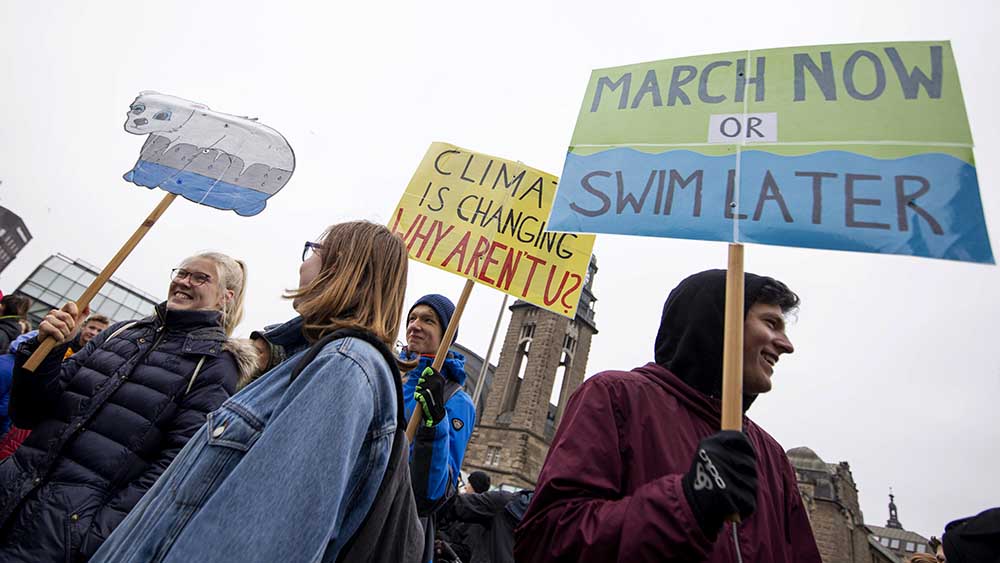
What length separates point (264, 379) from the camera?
4.28 ft

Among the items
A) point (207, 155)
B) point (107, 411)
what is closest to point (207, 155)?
point (207, 155)

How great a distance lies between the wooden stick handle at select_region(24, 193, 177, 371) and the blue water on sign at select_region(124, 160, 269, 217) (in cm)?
15

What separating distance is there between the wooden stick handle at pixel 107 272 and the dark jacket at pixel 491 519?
3.36 metres

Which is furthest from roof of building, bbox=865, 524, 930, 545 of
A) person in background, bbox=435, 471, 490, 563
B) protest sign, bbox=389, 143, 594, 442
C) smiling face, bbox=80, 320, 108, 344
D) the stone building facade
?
smiling face, bbox=80, 320, 108, 344

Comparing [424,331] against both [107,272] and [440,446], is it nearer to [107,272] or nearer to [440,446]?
[440,446]

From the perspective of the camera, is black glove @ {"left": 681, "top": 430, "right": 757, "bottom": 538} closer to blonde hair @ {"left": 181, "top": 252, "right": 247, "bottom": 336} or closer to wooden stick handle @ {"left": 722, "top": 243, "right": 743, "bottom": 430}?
wooden stick handle @ {"left": 722, "top": 243, "right": 743, "bottom": 430}

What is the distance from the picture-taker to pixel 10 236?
1826 inches

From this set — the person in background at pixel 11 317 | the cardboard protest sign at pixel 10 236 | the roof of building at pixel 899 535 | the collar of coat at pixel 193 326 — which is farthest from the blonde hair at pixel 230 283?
the roof of building at pixel 899 535

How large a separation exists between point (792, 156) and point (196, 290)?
256 centimetres

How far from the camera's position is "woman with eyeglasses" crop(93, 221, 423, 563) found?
1.04 m

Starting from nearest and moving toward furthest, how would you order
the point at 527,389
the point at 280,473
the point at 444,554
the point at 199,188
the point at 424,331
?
the point at 280,473 → the point at 424,331 → the point at 199,188 → the point at 444,554 → the point at 527,389

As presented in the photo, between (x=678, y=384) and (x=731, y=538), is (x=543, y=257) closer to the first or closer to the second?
(x=678, y=384)

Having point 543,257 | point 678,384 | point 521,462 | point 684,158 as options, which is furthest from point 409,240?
point 521,462

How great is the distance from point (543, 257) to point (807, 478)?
119 feet
